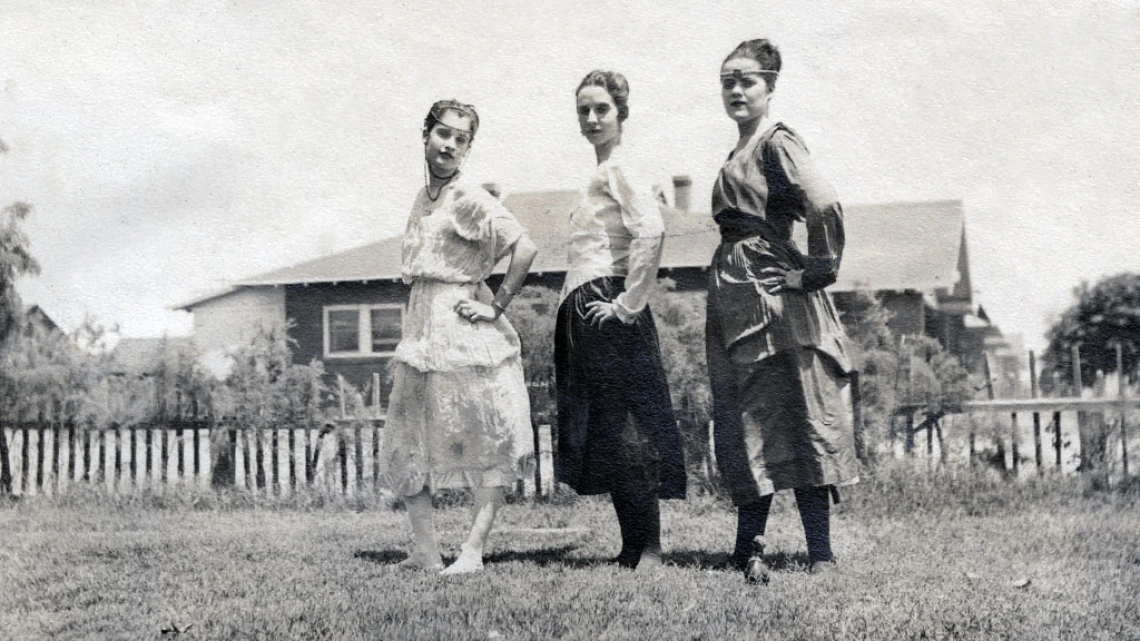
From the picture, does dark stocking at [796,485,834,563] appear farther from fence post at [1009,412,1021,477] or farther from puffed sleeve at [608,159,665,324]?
fence post at [1009,412,1021,477]

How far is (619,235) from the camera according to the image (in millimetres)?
3500

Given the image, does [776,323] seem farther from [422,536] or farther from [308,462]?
[308,462]

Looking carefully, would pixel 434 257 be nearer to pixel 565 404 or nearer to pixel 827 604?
pixel 565 404

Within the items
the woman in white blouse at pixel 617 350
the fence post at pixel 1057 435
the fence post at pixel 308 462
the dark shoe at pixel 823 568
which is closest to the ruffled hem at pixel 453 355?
the woman in white blouse at pixel 617 350

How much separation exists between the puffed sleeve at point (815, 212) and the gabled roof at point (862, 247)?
Result: 67 centimetres

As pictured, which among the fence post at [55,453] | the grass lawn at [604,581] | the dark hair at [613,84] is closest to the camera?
the grass lawn at [604,581]

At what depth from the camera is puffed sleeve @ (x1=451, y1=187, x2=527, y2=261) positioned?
3617 millimetres

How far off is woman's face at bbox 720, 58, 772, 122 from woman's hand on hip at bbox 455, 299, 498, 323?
1.16 meters

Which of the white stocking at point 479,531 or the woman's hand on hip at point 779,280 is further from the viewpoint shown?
the white stocking at point 479,531

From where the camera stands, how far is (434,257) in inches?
144

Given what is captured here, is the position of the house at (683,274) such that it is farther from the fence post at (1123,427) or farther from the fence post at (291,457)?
the fence post at (1123,427)

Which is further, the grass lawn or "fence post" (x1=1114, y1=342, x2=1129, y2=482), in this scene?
"fence post" (x1=1114, y1=342, x2=1129, y2=482)

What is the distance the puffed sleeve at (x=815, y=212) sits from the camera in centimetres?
318

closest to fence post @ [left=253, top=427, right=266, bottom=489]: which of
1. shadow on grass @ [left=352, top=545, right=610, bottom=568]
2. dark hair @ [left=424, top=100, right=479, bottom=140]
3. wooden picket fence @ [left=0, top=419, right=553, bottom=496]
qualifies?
wooden picket fence @ [left=0, top=419, right=553, bottom=496]
